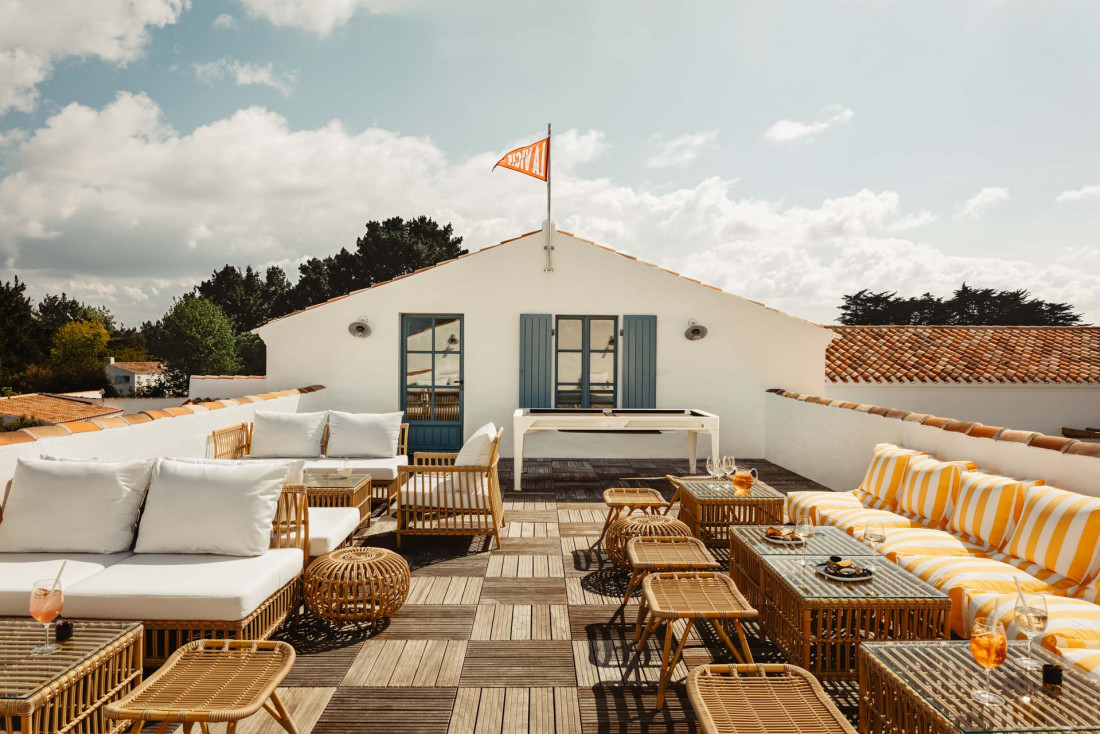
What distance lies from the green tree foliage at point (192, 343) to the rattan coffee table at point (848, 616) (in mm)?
33323

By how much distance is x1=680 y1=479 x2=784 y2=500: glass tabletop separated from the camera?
4.34m

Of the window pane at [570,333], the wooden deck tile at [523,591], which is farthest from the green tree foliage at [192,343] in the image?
the wooden deck tile at [523,591]

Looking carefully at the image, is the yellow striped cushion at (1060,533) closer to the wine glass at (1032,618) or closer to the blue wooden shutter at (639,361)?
the wine glass at (1032,618)

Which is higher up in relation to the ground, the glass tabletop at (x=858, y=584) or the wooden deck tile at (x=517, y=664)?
the glass tabletop at (x=858, y=584)

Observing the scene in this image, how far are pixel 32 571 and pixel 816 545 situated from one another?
12.8 ft

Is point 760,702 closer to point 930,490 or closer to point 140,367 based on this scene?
point 930,490

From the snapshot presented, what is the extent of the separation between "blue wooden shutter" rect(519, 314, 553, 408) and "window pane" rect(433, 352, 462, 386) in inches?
36.4

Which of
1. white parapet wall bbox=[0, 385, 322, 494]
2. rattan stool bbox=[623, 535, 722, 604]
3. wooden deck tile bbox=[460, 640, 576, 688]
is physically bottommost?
wooden deck tile bbox=[460, 640, 576, 688]

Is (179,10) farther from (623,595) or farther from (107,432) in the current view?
(623,595)

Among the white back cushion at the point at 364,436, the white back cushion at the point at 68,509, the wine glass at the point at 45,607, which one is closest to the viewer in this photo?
the wine glass at the point at 45,607

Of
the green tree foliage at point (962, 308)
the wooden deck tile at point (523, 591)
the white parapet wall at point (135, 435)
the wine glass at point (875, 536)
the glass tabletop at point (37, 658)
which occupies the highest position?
the green tree foliage at point (962, 308)

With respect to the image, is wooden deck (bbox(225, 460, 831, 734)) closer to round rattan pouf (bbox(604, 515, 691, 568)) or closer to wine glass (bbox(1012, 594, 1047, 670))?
round rattan pouf (bbox(604, 515, 691, 568))

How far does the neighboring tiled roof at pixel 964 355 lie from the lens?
37.6 ft

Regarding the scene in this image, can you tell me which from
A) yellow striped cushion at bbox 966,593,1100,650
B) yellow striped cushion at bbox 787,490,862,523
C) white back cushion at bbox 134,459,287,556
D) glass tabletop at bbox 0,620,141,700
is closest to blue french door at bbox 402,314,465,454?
yellow striped cushion at bbox 787,490,862,523
